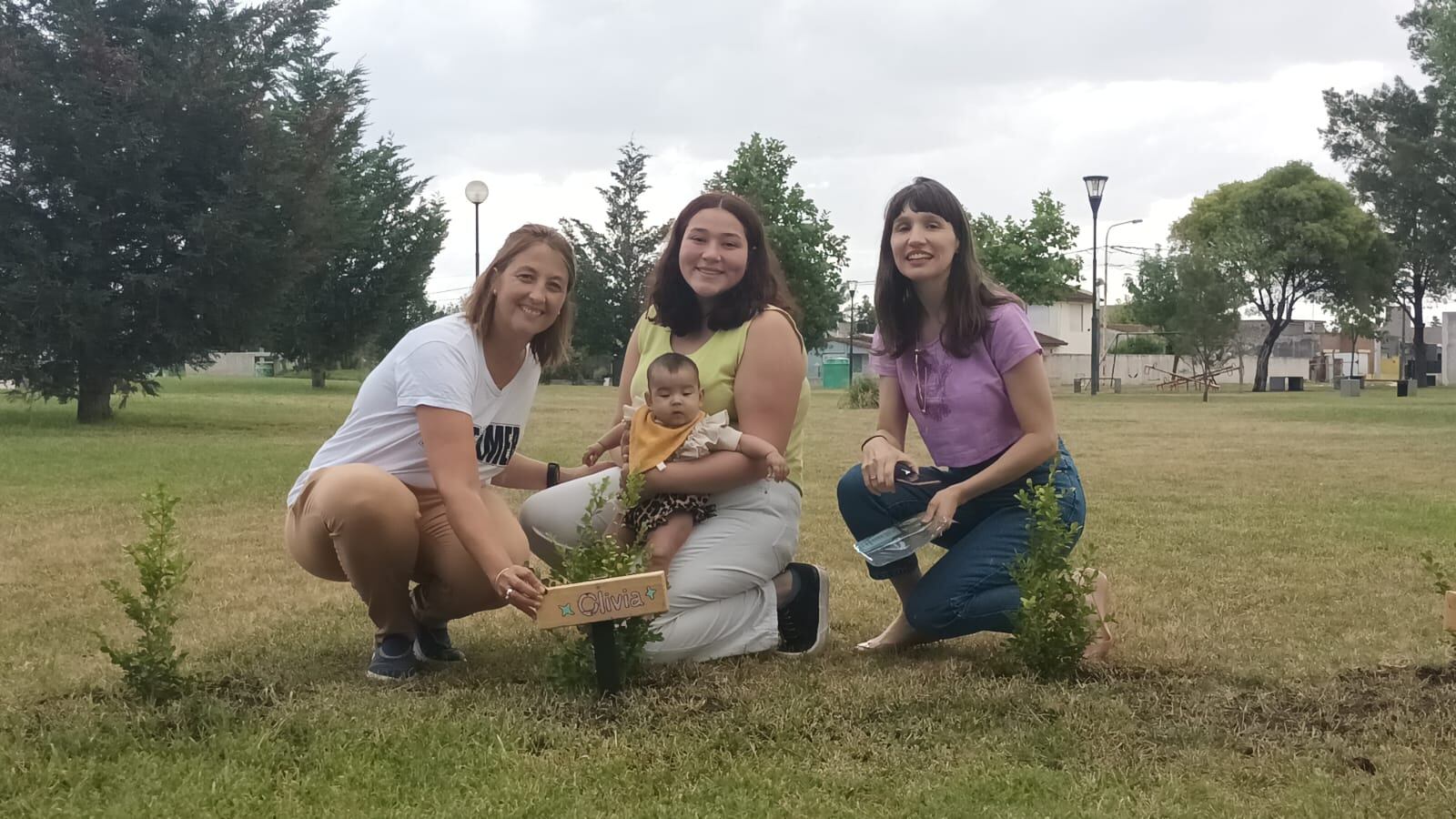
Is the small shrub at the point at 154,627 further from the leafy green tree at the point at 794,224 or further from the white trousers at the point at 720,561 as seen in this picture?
A: the leafy green tree at the point at 794,224

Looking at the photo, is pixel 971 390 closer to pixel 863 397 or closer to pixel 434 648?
pixel 434 648

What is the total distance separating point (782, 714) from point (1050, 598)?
865 millimetres

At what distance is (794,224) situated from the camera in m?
40.1

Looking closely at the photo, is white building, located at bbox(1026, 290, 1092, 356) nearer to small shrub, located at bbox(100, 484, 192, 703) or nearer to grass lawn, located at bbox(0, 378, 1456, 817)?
grass lawn, located at bbox(0, 378, 1456, 817)

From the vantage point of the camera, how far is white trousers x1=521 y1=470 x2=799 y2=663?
11.9ft

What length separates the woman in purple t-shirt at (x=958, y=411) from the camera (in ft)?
11.9

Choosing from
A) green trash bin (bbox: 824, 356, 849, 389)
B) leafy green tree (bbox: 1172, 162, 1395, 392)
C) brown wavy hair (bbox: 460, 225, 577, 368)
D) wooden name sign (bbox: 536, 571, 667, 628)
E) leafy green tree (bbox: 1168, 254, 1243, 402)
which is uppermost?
leafy green tree (bbox: 1172, 162, 1395, 392)

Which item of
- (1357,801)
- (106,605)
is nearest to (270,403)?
(106,605)

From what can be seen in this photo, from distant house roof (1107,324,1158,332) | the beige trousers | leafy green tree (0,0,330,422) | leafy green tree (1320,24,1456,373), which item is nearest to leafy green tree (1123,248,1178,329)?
distant house roof (1107,324,1158,332)

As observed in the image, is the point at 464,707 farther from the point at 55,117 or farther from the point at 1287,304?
the point at 1287,304

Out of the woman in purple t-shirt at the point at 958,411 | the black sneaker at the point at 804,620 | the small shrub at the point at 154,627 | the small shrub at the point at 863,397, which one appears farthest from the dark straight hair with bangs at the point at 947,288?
the small shrub at the point at 863,397

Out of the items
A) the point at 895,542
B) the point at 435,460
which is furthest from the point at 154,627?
the point at 895,542

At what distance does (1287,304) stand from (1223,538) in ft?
144

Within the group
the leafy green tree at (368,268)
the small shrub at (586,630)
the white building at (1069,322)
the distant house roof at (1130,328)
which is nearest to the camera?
the small shrub at (586,630)
